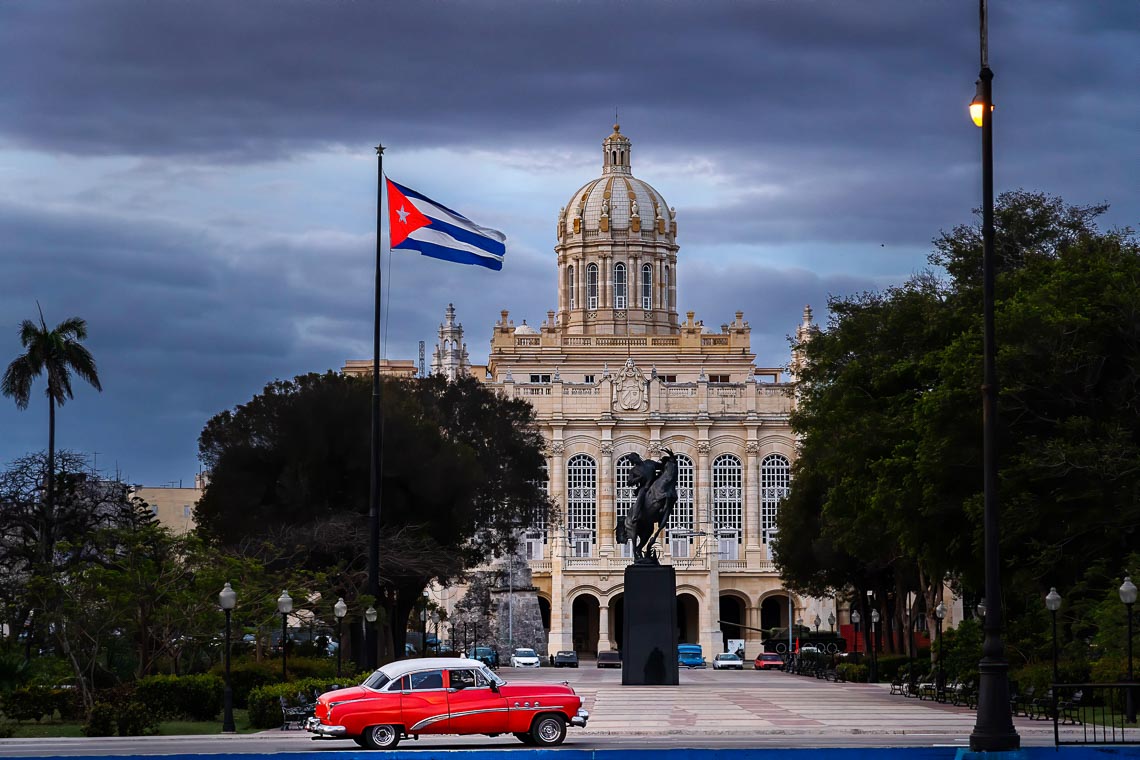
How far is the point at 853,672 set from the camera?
2756 inches

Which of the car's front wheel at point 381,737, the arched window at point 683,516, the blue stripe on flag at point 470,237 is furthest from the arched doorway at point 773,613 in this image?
the car's front wheel at point 381,737

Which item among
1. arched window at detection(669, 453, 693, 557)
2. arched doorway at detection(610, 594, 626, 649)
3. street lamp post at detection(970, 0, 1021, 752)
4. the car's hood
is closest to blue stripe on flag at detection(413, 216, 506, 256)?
the car's hood

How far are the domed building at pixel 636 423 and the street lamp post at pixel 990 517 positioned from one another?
95.4 metres

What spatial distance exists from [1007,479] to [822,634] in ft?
255

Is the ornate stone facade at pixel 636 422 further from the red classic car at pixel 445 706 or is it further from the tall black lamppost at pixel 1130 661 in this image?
the red classic car at pixel 445 706

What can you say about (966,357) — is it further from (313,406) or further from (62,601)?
(313,406)

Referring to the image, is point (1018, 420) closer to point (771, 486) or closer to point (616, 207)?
point (771, 486)

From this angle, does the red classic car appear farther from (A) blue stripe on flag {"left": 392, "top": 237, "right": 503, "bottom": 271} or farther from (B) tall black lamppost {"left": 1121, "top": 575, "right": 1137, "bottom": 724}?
(A) blue stripe on flag {"left": 392, "top": 237, "right": 503, "bottom": 271}

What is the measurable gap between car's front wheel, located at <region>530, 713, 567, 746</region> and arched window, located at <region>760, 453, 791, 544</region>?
109 metres

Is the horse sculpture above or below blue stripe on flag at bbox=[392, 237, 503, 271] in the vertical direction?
below

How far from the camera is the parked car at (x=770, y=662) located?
99.1 meters

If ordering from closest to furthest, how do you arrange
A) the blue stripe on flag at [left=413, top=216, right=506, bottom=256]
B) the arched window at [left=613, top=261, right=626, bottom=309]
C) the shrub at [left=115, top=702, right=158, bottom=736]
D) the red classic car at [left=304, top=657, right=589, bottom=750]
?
the red classic car at [left=304, top=657, right=589, bottom=750]
the shrub at [left=115, top=702, right=158, bottom=736]
the blue stripe on flag at [left=413, top=216, right=506, bottom=256]
the arched window at [left=613, top=261, right=626, bottom=309]

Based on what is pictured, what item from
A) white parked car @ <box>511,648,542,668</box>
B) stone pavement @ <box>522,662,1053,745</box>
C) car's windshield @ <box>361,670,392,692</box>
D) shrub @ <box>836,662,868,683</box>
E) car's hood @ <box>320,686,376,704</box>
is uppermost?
car's windshield @ <box>361,670,392,692</box>

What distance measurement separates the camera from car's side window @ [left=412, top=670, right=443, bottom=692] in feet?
98.6
